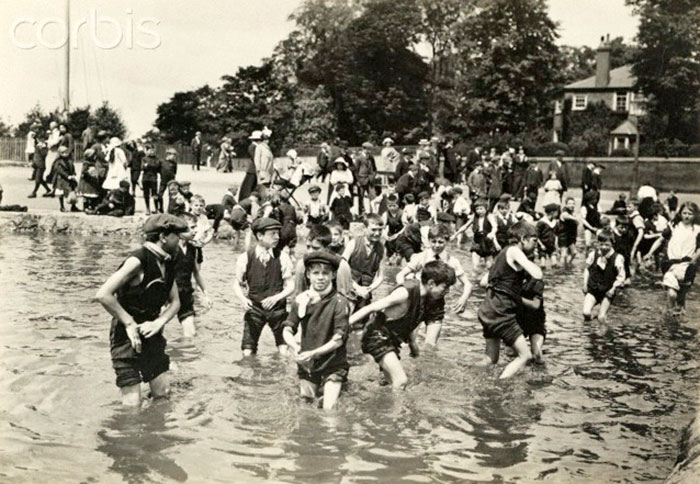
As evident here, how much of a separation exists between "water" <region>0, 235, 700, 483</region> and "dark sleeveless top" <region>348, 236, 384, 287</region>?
2.97ft

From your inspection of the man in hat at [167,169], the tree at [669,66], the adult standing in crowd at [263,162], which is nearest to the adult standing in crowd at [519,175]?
the adult standing in crowd at [263,162]

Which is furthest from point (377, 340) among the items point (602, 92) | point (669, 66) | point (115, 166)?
point (602, 92)

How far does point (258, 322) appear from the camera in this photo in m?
8.34

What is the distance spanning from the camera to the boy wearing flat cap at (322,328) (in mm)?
6531

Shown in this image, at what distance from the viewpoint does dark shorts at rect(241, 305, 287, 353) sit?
8.26 m

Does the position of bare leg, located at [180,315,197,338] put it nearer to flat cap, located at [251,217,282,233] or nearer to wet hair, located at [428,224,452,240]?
Answer: flat cap, located at [251,217,282,233]

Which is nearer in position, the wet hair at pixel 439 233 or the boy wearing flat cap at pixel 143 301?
the boy wearing flat cap at pixel 143 301

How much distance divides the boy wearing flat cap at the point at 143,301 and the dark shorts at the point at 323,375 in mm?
1158

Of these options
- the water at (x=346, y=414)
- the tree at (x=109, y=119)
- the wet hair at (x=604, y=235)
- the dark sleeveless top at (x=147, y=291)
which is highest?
the tree at (x=109, y=119)

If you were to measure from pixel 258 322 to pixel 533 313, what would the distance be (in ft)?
9.17

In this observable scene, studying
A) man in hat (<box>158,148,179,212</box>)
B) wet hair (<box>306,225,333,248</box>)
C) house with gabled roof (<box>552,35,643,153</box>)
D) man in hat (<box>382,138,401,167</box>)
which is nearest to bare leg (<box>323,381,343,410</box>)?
wet hair (<box>306,225,333,248</box>)

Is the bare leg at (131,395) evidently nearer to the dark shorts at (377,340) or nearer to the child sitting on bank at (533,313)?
the dark shorts at (377,340)

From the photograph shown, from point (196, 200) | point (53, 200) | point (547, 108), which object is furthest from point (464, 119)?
point (196, 200)

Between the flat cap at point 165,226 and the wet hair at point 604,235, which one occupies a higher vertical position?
the flat cap at point 165,226
